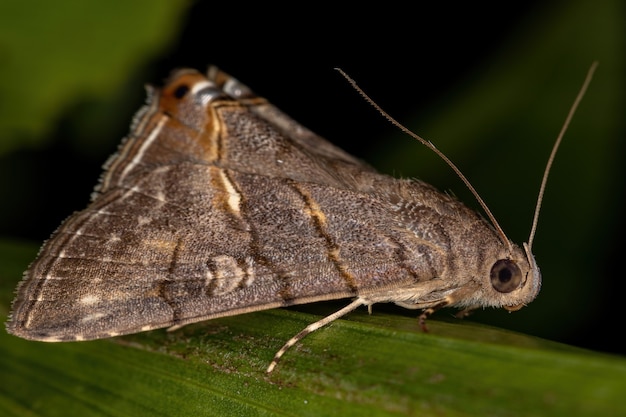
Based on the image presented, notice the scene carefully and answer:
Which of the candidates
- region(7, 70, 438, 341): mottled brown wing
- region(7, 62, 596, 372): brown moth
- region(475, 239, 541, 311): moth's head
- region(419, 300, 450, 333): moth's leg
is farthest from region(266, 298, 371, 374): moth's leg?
region(475, 239, 541, 311): moth's head

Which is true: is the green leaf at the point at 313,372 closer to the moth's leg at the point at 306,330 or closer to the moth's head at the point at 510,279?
the moth's leg at the point at 306,330

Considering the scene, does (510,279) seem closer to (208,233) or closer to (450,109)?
(208,233)

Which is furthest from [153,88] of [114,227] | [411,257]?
[411,257]

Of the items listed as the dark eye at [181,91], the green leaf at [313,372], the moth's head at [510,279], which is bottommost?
the green leaf at [313,372]

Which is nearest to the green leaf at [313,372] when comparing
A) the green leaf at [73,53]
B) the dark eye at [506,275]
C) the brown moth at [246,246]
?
the brown moth at [246,246]

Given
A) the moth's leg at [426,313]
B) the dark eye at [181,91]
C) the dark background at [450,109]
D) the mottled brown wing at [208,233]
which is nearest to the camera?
the moth's leg at [426,313]

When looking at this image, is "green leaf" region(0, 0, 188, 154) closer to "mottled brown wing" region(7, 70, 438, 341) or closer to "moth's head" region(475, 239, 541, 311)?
"mottled brown wing" region(7, 70, 438, 341)
